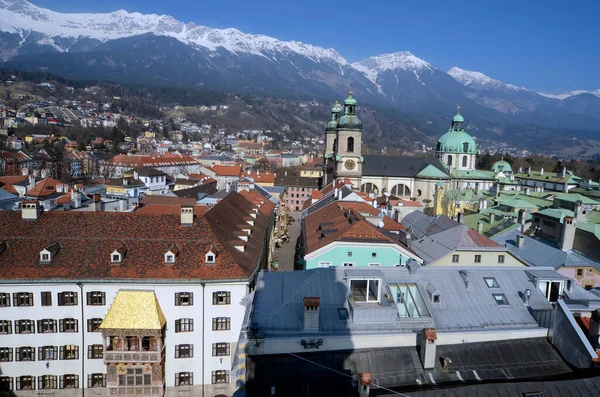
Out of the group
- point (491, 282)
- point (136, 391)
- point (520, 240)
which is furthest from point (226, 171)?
point (491, 282)

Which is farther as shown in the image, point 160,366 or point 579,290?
point 160,366

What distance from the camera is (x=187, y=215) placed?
28906 millimetres

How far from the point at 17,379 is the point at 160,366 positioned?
324 inches

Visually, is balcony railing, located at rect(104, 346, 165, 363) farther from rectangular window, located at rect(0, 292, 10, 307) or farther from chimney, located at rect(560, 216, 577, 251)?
chimney, located at rect(560, 216, 577, 251)

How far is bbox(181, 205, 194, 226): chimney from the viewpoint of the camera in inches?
1127

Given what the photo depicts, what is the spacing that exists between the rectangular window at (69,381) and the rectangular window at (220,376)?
770 centimetres

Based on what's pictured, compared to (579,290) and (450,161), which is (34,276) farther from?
(450,161)

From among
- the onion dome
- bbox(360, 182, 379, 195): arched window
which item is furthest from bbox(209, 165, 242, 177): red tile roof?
the onion dome

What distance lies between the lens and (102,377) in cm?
2558

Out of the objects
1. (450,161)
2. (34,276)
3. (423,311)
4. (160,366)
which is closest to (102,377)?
(160,366)

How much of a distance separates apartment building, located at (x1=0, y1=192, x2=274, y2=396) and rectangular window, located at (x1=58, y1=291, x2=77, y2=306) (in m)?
0.06

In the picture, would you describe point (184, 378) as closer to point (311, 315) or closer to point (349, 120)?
point (311, 315)

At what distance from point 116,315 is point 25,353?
6.26 meters

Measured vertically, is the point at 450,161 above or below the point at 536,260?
above
